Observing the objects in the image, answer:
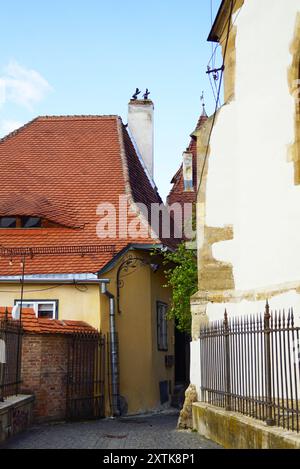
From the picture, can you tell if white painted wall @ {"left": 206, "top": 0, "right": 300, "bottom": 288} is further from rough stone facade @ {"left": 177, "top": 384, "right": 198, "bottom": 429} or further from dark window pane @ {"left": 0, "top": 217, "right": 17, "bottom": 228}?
dark window pane @ {"left": 0, "top": 217, "right": 17, "bottom": 228}

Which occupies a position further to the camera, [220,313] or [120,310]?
[120,310]

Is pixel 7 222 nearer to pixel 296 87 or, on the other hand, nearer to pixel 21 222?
pixel 21 222

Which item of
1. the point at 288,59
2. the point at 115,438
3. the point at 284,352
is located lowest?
the point at 115,438

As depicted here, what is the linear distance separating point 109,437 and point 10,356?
241 cm

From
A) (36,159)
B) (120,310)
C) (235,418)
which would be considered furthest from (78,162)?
(235,418)

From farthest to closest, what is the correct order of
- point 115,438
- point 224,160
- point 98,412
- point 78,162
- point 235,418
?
1. point 78,162
2. point 98,412
3. point 224,160
4. point 115,438
5. point 235,418

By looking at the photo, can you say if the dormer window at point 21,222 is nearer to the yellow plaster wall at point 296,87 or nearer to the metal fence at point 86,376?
A: the metal fence at point 86,376

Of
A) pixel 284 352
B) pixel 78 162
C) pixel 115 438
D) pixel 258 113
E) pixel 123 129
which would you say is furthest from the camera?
pixel 123 129

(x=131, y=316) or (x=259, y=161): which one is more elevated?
(x=259, y=161)

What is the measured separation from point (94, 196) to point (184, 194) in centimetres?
551

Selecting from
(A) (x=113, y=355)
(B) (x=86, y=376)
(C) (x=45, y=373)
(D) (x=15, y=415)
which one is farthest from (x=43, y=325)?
(D) (x=15, y=415)

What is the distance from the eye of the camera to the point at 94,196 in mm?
21062

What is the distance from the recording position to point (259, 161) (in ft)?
44.2

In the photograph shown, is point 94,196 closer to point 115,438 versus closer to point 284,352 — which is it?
point 115,438
